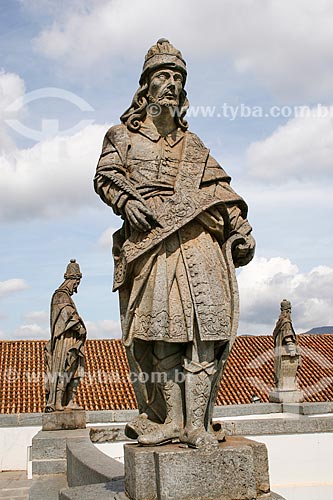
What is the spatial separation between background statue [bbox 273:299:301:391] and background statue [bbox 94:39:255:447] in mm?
11622

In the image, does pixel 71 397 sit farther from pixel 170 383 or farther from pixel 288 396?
pixel 288 396

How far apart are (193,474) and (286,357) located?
12224mm

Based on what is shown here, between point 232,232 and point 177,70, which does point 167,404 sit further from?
point 177,70

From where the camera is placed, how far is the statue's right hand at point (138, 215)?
3.47 meters

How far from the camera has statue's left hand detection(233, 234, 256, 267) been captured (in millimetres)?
3723

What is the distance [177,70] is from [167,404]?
2062 mm

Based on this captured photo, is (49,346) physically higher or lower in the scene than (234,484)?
higher

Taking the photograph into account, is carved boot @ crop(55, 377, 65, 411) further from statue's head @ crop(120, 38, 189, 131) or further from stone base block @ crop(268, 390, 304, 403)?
stone base block @ crop(268, 390, 304, 403)

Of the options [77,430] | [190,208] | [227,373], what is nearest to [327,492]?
[77,430]

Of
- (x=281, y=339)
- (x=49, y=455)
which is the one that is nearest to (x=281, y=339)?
(x=281, y=339)

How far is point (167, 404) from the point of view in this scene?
3426 millimetres

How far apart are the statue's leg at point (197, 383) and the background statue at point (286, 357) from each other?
11.9 metres

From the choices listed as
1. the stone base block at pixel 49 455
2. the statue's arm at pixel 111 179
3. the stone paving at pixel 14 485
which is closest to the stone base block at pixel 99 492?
the statue's arm at pixel 111 179

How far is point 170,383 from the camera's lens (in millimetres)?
3416
